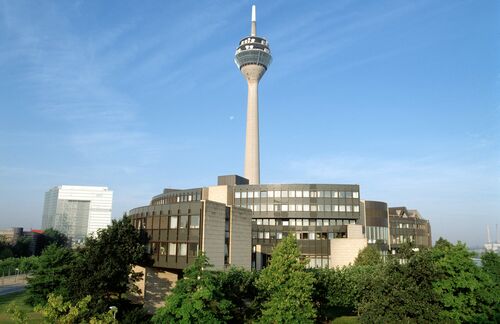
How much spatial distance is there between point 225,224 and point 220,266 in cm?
528

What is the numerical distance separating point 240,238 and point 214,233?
668cm

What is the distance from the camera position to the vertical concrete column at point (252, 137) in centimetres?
14875

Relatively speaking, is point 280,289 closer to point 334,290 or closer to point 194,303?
point 194,303

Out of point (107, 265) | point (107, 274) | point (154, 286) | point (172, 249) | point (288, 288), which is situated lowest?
point (154, 286)

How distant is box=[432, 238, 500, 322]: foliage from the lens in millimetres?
35094

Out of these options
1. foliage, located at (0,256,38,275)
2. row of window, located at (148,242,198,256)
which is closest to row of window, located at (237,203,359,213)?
row of window, located at (148,242,198,256)

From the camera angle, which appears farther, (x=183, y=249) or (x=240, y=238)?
(x=240, y=238)

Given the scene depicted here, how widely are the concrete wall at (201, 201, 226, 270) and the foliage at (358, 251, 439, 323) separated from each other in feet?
61.6

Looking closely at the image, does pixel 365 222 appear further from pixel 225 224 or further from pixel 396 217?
pixel 225 224

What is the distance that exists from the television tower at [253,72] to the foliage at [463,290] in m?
114

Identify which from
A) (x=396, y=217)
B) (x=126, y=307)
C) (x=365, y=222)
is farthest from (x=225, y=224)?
(x=396, y=217)

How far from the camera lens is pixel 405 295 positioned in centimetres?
3297

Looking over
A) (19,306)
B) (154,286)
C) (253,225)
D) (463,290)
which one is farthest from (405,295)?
(253,225)

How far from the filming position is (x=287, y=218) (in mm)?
91000
